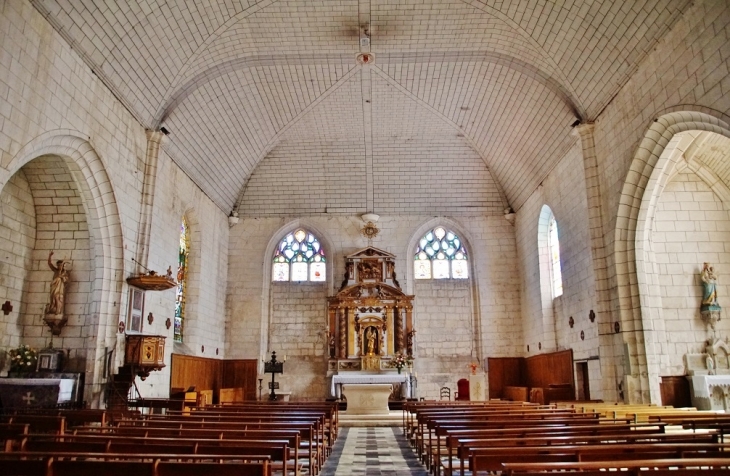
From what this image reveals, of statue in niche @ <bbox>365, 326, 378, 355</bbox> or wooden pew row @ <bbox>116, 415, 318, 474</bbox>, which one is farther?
statue in niche @ <bbox>365, 326, 378, 355</bbox>

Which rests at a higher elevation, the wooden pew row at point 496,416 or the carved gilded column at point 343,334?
the carved gilded column at point 343,334

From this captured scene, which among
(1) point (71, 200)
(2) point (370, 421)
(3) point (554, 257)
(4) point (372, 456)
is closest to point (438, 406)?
(4) point (372, 456)

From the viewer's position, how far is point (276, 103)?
1700 centimetres

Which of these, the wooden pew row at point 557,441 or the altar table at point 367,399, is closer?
the wooden pew row at point 557,441

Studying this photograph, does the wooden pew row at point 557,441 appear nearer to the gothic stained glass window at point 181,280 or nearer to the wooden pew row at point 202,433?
the wooden pew row at point 202,433

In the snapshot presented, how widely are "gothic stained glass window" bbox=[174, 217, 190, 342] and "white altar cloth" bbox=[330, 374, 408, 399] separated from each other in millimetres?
4826

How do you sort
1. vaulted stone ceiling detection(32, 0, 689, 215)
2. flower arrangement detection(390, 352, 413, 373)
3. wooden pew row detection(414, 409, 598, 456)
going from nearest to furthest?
1. wooden pew row detection(414, 409, 598, 456)
2. vaulted stone ceiling detection(32, 0, 689, 215)
3. flower arrangement detection(390, 352, 413, 373)

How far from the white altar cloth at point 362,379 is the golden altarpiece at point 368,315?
91 cm

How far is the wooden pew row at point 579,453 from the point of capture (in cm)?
432

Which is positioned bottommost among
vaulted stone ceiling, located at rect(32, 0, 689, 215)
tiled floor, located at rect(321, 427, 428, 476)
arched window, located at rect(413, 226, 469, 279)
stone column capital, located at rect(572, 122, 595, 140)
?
tiled floor, located at rect(321, 427, 428, 476)

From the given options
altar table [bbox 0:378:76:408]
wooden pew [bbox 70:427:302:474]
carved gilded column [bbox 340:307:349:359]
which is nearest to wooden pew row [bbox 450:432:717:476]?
wooden pew [bbox 70:427:302:474]

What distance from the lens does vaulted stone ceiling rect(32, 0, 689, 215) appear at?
11492mm

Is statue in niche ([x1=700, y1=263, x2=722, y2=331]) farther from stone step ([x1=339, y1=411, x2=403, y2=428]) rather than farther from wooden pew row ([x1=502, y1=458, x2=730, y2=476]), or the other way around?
wooden pew row ([x1=502, y1=458, x2=730, y2=476])

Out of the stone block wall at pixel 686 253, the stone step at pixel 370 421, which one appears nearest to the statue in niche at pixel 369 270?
the stone step at pixel 370 421
